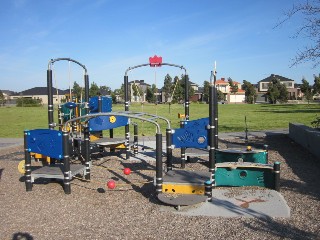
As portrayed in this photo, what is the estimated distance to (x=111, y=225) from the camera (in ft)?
18.5

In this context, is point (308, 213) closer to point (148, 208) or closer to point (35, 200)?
point (148, 208)

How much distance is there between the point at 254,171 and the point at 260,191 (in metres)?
0.53

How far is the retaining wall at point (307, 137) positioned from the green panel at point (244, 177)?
437 cm

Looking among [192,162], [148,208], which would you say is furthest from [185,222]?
[192,162]

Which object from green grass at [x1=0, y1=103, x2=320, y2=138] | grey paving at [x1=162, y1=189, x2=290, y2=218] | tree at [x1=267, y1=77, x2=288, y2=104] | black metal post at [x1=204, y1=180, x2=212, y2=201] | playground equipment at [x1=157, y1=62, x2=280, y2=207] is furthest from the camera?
tree at [x1=267, y1=77, x2=288, y2=104]

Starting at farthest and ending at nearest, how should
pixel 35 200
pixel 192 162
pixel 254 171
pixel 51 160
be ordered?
pixel 192 162 → pixel 51 160 → pixel 254 171 → pixel 35 200

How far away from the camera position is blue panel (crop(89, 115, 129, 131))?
440 inches

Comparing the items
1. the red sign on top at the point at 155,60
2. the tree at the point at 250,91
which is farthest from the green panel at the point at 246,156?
the tree at the point at 250,91

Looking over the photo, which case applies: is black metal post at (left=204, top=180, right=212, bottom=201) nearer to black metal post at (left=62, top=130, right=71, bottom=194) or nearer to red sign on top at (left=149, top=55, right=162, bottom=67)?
black metal post at (left=62, top=130, right=71, bottom=194)

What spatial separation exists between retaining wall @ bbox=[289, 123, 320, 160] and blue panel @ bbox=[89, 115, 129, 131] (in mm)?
6184

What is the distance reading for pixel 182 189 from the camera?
691 cm

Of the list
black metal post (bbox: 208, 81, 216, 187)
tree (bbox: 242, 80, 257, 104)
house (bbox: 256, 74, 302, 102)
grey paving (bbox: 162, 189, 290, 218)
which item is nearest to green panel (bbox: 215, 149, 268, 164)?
black metal post (bbox: 208, 81, 216, 187)

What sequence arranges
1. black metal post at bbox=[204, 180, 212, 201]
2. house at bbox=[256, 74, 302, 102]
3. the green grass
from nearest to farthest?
1. black metal post at bbox=[204, 180, 212, 201]
2. the green grass
3. house at bbox=[256, 74, 302, 102]

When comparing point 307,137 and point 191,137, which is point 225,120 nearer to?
point 307,137
